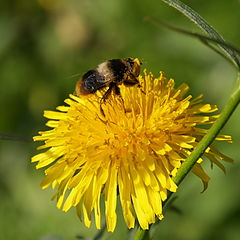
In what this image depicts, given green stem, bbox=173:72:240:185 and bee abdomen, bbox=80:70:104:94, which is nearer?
green stem, bbox=173:72:240:185

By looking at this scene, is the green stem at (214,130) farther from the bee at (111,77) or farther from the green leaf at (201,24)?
the bee at (111,77)

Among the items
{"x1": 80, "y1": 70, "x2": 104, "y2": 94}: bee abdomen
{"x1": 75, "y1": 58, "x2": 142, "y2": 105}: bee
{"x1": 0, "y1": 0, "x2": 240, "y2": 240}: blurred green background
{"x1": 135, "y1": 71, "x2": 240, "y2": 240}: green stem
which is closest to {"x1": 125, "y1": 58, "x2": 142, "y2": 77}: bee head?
{"x1": 75, "y1": 58, "x2": 142, "y2": 105}: bee

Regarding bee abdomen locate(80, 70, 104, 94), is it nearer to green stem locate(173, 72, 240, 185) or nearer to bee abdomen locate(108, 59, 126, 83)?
bee abdomen locate(108, 59, 126, 83)

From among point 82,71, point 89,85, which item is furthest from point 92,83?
point 82,71

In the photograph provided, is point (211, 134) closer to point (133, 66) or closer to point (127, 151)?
point (127, 151)

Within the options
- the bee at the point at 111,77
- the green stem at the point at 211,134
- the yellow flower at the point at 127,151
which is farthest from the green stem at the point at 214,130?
the bee at the point at 111,77

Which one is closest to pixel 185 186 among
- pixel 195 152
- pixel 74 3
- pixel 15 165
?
pixel 15 165
